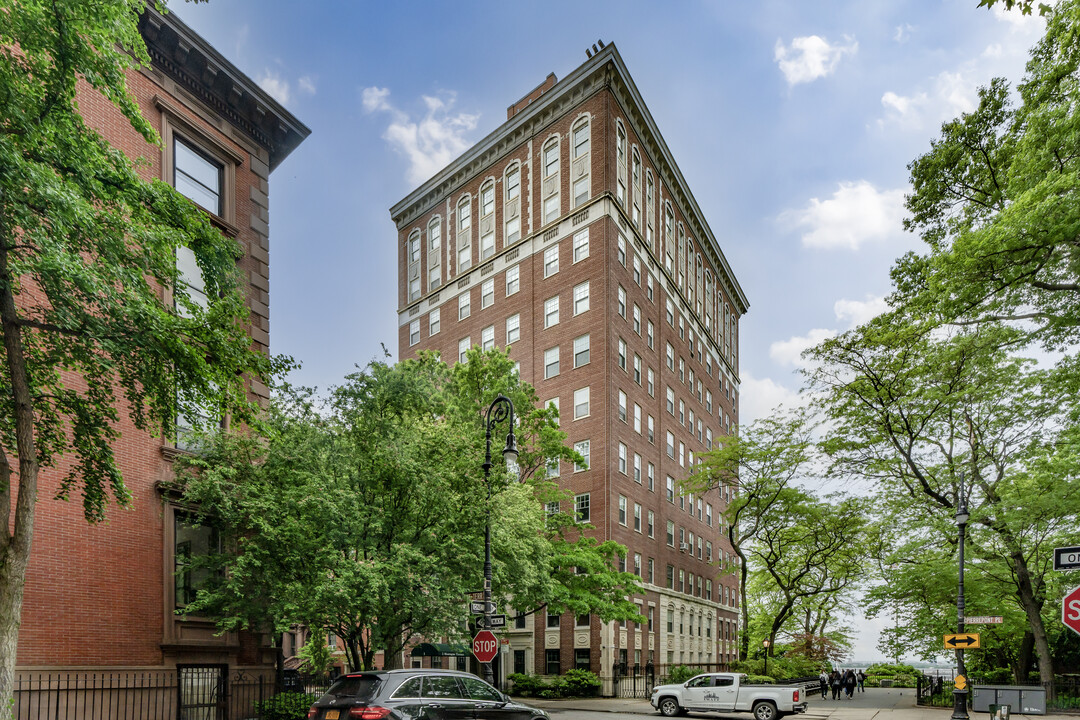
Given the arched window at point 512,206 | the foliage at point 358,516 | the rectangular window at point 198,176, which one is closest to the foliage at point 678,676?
the foliage at point 358,516

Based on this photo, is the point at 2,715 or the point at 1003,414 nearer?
the point at 2,715

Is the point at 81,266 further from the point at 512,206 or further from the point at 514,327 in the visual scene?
the point at 512,206

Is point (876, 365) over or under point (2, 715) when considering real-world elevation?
over

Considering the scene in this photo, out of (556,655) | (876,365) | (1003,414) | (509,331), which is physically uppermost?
(509,331)

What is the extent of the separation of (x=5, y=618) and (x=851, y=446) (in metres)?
27.6

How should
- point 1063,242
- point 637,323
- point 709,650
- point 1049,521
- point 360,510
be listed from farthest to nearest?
1. point 709,650
2. point 637,323
3. point 1049,521
4. point 360,510
5. point 1063,242

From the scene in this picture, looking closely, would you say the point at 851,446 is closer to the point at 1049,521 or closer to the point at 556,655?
the point at 1049,521

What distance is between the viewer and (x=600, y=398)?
4550 cm

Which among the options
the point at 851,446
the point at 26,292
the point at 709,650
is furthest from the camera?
the point at 709,650

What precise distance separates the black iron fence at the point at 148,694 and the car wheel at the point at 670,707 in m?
13.9

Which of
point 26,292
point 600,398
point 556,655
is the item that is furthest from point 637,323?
point 26,292

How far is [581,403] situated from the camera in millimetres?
46625

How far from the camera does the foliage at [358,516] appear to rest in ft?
59.7

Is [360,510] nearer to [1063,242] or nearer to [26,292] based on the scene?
[26,292]
